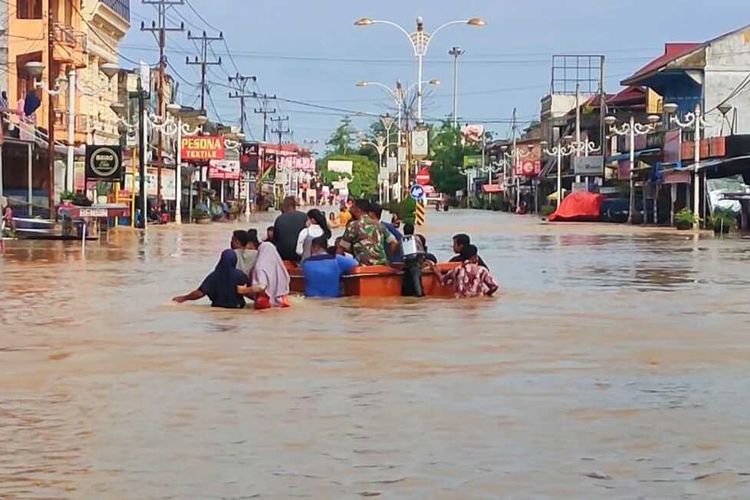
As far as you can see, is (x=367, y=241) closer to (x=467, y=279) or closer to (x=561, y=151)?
(x=467, y=279)

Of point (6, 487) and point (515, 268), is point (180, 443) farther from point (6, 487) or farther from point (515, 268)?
point (515, 268)

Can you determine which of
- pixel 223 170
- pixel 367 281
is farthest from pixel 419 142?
pixel 223 170

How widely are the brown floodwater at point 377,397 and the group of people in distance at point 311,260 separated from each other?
1.45 ft

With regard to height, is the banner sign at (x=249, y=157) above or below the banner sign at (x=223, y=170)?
above

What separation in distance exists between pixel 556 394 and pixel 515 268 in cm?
1898

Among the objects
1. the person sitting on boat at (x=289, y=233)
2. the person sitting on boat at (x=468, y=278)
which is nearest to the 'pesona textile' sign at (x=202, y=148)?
the person sitting on boat at (x=289, y=233)

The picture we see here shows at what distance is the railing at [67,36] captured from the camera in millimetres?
60013

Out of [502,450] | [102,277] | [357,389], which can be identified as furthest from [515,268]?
[502,450]

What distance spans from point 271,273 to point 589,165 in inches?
3126

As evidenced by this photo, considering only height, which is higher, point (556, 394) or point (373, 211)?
point (373, 211)

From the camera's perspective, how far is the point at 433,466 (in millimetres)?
9297

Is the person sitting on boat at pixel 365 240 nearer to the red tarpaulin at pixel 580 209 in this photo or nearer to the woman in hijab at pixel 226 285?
the woman in hijab at pixel 226 285

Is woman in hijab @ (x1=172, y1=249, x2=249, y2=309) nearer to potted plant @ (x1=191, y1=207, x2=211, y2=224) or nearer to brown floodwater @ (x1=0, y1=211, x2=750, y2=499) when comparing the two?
brown floodwater @ (x1=0, y1=211, x2=750, y2=499)

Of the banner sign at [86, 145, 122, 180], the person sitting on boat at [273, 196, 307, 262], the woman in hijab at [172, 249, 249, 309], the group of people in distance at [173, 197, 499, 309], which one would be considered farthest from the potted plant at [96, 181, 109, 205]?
the woman in hijab at [172, 249, 249, 309]
